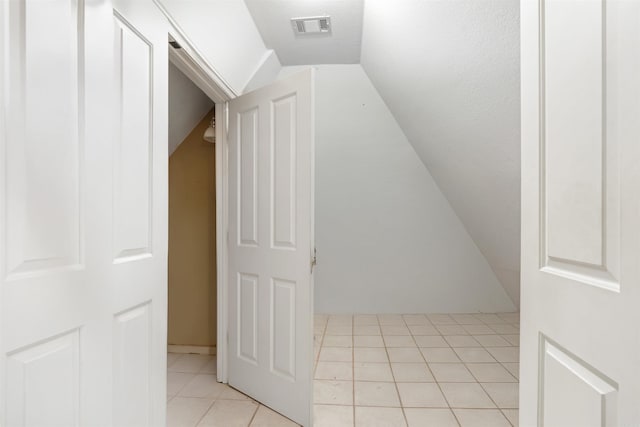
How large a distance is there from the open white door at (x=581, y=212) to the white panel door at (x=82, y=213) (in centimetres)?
128

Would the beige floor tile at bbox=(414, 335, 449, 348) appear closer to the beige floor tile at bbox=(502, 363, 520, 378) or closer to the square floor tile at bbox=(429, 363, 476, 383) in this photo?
the square floor tile at bbox=(429, 363, 476, 383)

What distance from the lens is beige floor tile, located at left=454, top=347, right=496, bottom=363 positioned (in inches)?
112

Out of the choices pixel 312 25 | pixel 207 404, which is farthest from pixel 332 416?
pixel 312 25

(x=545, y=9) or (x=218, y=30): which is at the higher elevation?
(x=218, y=30)

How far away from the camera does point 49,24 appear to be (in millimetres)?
887

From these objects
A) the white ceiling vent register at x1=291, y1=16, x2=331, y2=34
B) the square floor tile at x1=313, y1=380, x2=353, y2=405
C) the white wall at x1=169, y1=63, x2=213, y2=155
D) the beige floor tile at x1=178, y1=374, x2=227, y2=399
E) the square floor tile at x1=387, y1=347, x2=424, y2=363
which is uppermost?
the white ceiling vent register at x1=291, y1=16, x2=331, y2=34

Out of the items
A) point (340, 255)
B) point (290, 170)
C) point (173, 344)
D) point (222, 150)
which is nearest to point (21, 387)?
point (290, 170)

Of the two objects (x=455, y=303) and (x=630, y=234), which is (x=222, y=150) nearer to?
(x=630, y=234)

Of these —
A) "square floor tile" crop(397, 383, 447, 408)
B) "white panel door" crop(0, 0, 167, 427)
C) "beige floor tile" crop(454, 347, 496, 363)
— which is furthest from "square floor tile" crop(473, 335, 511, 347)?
"white panel door" crop(0, 0, 167, 427)

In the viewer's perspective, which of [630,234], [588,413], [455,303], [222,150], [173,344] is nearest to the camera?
[630,234]

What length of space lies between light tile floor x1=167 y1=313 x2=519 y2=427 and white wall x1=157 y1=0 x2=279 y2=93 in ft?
6.91

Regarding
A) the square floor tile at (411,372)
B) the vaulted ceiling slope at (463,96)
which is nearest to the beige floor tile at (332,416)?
the square floor tile at (411,372)

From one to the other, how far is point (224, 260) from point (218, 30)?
1494 mm

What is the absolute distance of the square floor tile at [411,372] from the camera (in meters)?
2.52
